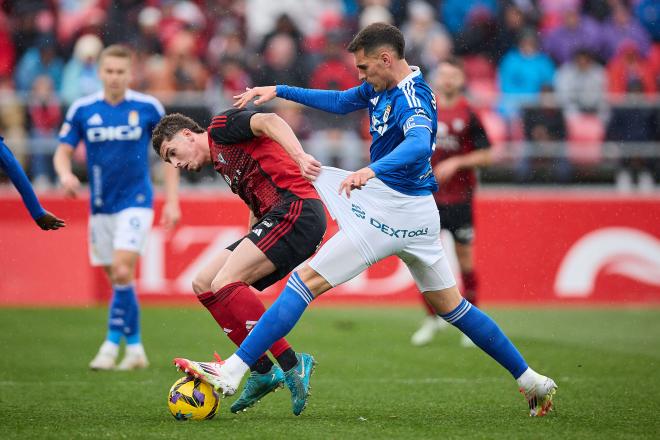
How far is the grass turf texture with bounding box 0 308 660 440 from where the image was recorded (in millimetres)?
6062

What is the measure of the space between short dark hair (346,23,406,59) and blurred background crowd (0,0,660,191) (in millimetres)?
7413

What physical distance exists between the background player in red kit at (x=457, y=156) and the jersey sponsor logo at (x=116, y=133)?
3.19 meters

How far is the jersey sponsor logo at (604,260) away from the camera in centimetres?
1395

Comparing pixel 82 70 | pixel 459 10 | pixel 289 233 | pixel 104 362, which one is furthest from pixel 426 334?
pixel 459 10

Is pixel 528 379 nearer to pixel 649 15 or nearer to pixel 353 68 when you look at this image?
pixel 353 68

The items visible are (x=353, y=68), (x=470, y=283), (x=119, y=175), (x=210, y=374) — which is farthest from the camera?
(x=353, y=68)

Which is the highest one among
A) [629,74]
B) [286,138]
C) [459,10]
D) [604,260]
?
[459,10]

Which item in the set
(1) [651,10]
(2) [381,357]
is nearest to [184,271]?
(2) [381,357]

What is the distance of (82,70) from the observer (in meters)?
15.0

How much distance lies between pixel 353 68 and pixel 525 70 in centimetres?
275

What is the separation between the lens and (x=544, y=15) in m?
17.1

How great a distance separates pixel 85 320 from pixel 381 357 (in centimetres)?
412

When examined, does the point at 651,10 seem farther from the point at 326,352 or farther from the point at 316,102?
the point at 316,102

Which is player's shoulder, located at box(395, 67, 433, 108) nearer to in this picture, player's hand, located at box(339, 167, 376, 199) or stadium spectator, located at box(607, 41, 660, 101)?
player's hand, located at box(339, 167, 376, 199)
